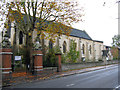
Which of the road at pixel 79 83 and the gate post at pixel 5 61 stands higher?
the gate post at pixel 5 61

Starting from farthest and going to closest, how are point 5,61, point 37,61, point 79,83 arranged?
point 37,61, point 5,61, point 79,83

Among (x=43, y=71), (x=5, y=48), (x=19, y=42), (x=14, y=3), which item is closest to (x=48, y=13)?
(x=14, y=3)

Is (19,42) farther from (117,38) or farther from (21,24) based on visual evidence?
(117,38)

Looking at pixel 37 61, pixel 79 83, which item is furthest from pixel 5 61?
pixel 79 83

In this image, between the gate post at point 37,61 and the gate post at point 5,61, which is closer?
the gate post at point 5,61

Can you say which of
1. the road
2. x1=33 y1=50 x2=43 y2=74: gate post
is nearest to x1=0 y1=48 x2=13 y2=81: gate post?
the road

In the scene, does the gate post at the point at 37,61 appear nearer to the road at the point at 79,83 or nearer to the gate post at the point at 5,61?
the gate post at the point at 5,61

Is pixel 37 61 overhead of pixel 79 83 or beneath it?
overhead

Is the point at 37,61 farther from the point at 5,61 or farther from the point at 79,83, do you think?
the point at 79,83

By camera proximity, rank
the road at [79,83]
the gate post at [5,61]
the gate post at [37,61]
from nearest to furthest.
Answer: the road at [79,83], the gate post at [5,61], the gate post at [37,61]

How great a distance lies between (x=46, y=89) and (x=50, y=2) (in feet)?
33.9

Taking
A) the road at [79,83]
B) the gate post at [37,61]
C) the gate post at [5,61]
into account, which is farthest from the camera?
the gate post at [37,61]

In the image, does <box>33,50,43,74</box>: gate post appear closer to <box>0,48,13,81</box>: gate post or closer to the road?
<box>0,48,13,81</box>: gate post

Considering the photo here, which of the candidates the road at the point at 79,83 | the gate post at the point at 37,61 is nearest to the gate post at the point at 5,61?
the road at the point at 79,83
